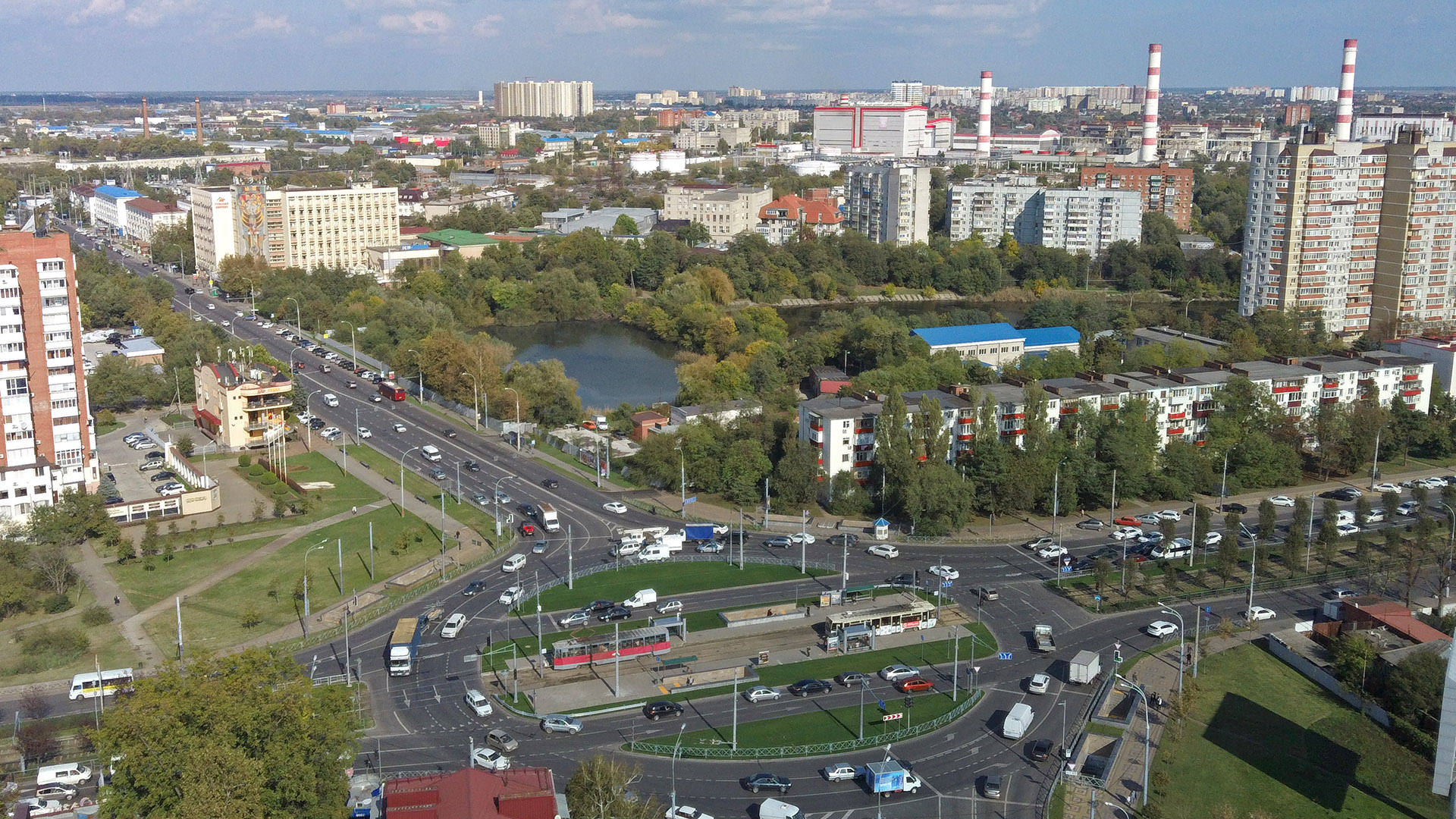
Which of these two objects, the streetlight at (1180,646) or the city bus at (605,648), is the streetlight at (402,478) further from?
the streetlight at (1180,646)

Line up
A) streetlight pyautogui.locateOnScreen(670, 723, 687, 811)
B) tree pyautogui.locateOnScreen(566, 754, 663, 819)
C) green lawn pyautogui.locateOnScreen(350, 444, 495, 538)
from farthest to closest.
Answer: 1. green lawn pyautogui.locateOnScreen(350, 444, 495, 538)
2. streetlight pyautogui.locateOnScreen(670, 723, 687, 811)
3. tree pyautogui.locateOnScreen(566, 754, 663, 819)

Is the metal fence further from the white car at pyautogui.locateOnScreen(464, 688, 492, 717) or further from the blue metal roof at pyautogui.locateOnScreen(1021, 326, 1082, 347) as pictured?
the blue metal roof at pyautogui.locateOnScreen(1021, 326, 1082, 347)

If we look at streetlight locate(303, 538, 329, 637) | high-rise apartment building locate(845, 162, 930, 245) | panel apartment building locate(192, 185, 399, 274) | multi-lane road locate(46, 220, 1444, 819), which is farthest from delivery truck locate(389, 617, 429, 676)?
high-rise apartment building locate(845, 162, 930, 245)

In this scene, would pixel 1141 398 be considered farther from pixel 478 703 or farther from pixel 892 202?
pixel 892 202

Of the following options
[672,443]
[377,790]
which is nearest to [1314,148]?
[672,443]

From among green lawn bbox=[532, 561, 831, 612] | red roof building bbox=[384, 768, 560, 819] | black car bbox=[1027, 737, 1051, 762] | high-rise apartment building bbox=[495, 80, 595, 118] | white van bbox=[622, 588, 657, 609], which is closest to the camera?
red roof building bbox=[384, 768, 560, 819]

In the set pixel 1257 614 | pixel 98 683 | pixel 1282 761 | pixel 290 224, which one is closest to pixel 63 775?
pixel 98 683
